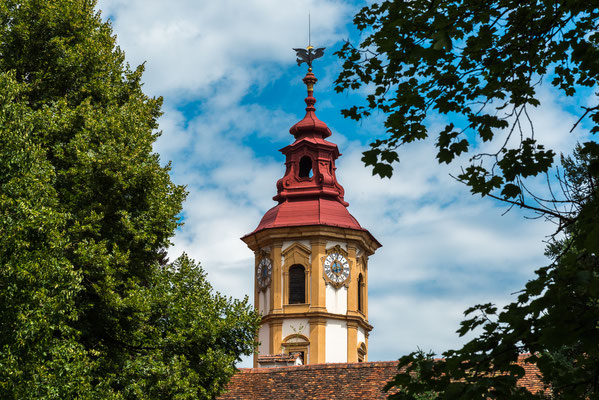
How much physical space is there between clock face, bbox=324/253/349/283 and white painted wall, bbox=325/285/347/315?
46 cm

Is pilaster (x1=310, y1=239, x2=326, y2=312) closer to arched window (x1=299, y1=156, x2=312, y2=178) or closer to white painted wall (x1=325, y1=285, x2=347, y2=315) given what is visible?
white painted wall (x1=325, y1=285, x2=347, y2=315)

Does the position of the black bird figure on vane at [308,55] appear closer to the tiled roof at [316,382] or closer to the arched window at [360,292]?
the arched window at [360,292]

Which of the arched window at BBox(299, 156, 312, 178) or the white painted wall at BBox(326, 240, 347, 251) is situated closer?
the white painted wall at BBox(326, 240, 347, 251)

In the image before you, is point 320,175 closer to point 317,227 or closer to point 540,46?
point 317,227

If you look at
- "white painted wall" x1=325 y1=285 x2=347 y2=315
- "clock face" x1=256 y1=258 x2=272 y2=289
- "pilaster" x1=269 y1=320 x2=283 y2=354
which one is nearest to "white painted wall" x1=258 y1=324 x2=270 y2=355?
"pilaster" x1=269 y1=320 x2=283 y2=354

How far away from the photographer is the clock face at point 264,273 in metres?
44.1

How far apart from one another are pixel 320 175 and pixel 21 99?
96.4 ft

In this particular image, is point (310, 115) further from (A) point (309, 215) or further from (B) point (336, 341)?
(B) point (336, 341)

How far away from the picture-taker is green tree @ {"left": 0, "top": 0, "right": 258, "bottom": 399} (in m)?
14.5

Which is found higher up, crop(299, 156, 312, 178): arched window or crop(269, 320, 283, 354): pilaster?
crop(299, 156, 312, 178): arched window

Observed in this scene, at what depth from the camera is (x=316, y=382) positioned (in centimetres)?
2561

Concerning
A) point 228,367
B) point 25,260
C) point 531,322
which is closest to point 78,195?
point 25,260

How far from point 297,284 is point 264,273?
1915 mm

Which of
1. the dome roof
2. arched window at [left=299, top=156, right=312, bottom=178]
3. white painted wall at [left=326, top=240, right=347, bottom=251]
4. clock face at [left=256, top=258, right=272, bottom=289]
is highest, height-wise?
arched window at [left=299, top=156, right=312, bottom=178]
